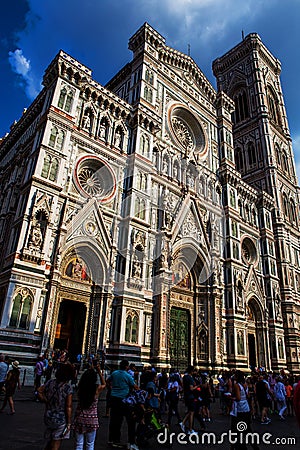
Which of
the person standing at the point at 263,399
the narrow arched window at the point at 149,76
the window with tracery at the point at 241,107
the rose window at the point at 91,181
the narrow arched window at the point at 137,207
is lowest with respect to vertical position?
the person standing at the point at 263,399

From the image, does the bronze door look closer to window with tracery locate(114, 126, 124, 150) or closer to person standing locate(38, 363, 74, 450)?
window with tracery locate(114, 126, 124, 150)

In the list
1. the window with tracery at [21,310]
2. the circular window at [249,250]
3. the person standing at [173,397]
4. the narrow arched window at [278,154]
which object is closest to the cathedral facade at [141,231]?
the window with tracery at [21,310]

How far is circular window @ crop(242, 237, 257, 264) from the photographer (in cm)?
3088

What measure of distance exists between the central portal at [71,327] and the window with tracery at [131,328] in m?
2.32

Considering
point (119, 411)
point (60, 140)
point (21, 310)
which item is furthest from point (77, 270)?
point (119, 411)

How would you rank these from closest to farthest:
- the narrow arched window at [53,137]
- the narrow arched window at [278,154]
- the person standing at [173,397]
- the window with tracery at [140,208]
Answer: the person standing at [173,397]
the narrow arched window at [53,137]
the window with tracery at [140,208]
the narrow arched window at [278,154]

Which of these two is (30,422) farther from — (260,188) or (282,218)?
(260,188)

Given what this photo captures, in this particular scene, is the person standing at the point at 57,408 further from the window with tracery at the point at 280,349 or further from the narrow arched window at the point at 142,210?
the window with tracery at the point at 280,349

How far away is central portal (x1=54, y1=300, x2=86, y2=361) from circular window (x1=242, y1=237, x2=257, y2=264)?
61.1 ft

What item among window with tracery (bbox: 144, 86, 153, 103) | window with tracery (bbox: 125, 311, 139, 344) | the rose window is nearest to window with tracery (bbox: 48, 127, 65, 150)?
the rose window

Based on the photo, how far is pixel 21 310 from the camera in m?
13.6

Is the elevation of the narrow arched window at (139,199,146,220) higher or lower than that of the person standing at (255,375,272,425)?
higher

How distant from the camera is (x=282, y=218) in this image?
36.2 meters

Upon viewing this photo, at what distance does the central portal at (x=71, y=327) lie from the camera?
16656 millimetres
